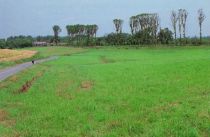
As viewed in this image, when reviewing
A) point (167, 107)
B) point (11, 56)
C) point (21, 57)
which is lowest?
point (21, 57)

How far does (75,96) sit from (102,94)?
1241mm

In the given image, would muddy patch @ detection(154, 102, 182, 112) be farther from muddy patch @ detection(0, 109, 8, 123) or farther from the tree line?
the tree line

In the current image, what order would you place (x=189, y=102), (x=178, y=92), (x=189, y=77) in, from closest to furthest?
(x=189, y=102) < (x=178, y=92) < (x=189, y=77)

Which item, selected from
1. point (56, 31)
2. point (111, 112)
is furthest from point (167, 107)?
point (56, 31)

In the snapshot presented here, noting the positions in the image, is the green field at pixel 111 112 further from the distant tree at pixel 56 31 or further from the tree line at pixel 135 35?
the distant tree at pixel 56 31

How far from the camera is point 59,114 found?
46.3 feet

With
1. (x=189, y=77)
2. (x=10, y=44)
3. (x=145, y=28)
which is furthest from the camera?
(x=10, y=44)

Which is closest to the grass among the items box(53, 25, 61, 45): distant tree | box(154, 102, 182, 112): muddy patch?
box(154, 102, 182, 112): muddy patch

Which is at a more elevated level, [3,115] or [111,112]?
[111,112]

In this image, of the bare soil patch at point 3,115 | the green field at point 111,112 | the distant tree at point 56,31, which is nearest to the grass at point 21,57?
the green field at point 111,112

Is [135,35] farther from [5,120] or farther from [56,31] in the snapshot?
[5,120]

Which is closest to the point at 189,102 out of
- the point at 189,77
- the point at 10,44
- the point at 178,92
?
the point at 178,92

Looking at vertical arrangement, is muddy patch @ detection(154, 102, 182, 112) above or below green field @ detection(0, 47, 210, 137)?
above

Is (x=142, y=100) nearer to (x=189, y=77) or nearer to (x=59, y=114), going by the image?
(x=59, y=114)
